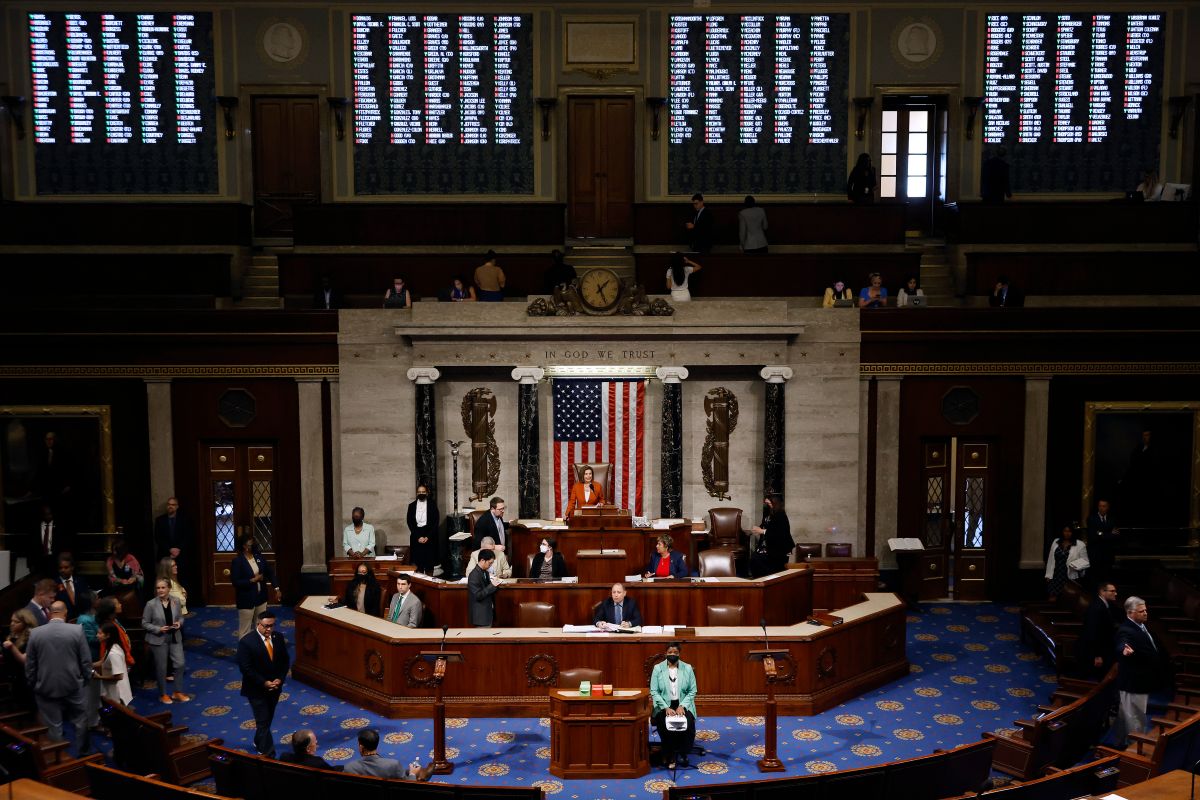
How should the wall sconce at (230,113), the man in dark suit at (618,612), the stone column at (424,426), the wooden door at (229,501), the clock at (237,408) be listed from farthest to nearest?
the wall sconce at (230,113)
the wooden door at (229,501)
the clock at (237,408)
the stone column at (424,426)
the man in dark suit at (618,612)

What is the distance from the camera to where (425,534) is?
15.8m

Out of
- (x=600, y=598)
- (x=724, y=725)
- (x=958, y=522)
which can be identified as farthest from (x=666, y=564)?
(x=958, y=522)

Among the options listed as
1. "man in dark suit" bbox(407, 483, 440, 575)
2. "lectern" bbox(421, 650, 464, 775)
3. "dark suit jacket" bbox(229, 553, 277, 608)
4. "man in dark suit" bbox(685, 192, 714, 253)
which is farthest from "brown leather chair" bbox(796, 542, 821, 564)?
"dark suit jacket" bbox(229, 553, 277, 608)

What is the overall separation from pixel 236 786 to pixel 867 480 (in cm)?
1047

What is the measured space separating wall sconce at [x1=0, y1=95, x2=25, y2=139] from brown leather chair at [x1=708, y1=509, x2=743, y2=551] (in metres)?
13.4

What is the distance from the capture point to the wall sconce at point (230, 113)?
19.8 meters

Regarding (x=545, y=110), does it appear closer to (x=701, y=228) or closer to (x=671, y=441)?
(x=701, y=228)

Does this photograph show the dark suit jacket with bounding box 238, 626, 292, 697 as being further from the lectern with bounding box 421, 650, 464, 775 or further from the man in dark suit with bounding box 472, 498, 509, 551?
the man in dark suit with bounding box 472, 498, 509, 551

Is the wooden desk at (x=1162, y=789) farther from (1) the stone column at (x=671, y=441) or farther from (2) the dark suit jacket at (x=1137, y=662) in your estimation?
(1) the stone column at (x=671, y=441)

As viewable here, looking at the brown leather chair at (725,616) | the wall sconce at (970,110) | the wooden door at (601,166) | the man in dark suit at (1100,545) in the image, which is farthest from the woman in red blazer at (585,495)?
the wall sconce at (970,110)

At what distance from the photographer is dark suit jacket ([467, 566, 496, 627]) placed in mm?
12836

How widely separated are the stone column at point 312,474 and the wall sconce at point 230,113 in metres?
5.73

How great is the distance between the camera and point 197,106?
65.3 ft

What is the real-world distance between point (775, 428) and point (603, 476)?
2529 millimetres
